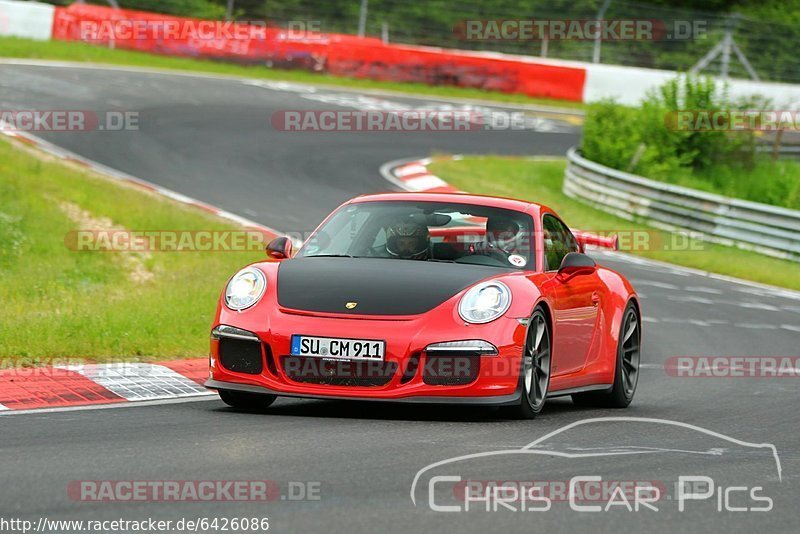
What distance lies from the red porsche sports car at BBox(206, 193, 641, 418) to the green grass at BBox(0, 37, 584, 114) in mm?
25347

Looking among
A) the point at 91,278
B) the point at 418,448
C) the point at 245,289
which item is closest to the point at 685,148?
the point at 91,278

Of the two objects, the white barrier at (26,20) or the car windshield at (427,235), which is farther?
the white barrier at (26,20)

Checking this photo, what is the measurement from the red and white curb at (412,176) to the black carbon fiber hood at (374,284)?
13.7 meters

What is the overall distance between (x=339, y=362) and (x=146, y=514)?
8.53 feet

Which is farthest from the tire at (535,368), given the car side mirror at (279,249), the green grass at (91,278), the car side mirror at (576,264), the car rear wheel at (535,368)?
the green grass at (91,278)

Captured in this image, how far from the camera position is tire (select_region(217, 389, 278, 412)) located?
317 inches

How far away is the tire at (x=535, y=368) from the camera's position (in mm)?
7824

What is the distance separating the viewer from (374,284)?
311 inches

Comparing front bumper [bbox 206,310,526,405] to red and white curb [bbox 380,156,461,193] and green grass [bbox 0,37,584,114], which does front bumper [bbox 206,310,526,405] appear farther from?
green grass [bbox 0,37,584,114]

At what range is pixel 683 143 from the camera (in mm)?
27672

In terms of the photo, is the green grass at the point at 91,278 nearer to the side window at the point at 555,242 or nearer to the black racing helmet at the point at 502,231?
the black racing helmet at the point at 502,231

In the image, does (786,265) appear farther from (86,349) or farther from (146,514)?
(146,514)

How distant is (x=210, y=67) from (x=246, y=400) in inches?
1106

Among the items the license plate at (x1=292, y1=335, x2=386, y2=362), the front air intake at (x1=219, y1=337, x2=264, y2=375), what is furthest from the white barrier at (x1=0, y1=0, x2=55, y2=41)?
the license plate at (x1=292, y1=335, x2=386, y2=362)
